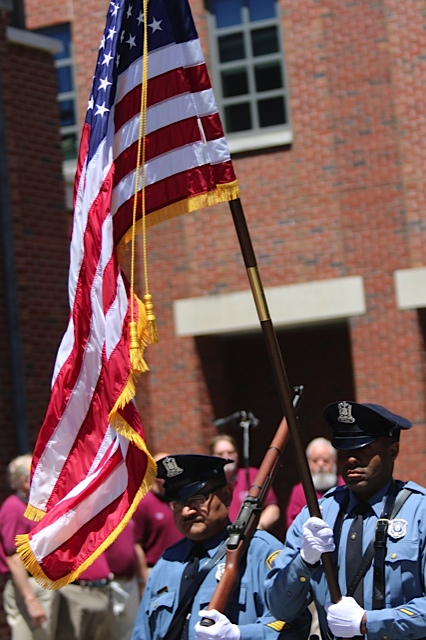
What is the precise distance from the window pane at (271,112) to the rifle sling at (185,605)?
1066cm

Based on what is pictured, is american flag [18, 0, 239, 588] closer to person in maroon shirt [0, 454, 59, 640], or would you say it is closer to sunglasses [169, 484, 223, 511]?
sunglasses [169, 484, 223, 511]

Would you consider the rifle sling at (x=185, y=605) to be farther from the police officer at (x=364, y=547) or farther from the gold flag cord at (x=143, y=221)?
the gold flag cord at (x=143, y=221)

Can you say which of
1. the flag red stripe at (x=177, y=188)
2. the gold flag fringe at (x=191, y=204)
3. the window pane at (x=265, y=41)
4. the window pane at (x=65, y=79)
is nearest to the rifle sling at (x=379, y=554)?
the gold flag fringe at (x=191, y=204)

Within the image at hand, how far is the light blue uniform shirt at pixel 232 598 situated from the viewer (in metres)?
5.09

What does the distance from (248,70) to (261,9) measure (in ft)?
2.44

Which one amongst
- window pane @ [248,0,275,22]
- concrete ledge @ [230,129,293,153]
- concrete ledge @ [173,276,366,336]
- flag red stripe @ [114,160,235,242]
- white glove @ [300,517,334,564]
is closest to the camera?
white glove @ [300,517,334,564]

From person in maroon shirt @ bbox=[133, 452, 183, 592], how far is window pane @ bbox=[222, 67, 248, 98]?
7.32 meters

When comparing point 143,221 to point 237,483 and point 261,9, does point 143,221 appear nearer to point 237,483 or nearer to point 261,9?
point 237,483

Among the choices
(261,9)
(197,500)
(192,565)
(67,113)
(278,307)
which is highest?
(261,9)

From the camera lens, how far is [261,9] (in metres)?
15.7

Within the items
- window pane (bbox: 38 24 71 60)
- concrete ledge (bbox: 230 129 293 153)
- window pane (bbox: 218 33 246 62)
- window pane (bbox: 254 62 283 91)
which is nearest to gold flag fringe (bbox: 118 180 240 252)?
concrete ledge (bbox: 230 129 293 153)

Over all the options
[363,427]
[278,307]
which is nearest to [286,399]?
[363,427]

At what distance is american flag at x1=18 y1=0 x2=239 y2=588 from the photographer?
526cm

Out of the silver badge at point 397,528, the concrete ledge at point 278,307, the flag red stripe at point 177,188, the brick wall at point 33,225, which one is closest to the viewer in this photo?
the silver badge at point 397,528
